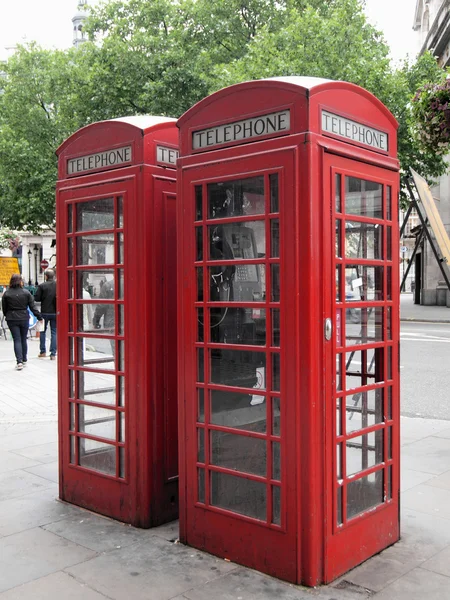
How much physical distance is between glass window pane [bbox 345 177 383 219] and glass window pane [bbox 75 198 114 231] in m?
1.56

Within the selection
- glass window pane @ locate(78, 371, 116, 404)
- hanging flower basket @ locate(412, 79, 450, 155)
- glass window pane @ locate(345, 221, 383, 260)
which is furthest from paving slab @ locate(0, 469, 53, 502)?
hanging flower basket @ locate(412, 79, 450, 155)

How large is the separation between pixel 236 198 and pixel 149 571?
79.7 inches

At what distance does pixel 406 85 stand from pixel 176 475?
19.3 m

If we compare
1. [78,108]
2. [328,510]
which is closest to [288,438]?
[328,510]

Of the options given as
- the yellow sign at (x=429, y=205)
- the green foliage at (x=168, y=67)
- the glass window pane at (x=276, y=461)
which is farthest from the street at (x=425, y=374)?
the green foliage at (x=168, y=67)

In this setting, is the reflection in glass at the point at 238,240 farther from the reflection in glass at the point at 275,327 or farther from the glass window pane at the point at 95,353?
the glass window pane at the point at 95,353

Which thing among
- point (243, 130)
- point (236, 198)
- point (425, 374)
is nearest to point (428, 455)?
point (236, 198)

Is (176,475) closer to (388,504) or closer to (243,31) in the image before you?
(388,504)

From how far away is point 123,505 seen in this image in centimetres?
397

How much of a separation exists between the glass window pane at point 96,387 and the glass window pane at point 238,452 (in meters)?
0.93

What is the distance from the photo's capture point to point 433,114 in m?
4.89

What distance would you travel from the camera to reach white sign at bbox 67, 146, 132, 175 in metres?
3.96

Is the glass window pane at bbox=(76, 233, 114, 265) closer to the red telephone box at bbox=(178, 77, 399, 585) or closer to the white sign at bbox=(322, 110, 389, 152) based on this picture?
the red telephone box at bbox=(178, 77, 399, 585)

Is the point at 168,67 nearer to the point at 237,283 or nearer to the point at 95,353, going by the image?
the point at 95,353
